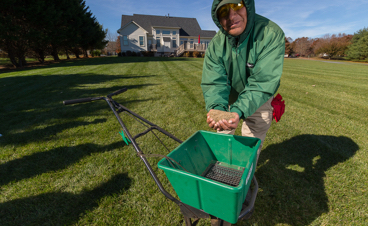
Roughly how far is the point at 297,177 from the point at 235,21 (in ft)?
7.83

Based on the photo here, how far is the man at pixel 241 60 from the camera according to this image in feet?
4.99

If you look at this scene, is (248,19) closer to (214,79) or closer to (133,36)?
(214,79)

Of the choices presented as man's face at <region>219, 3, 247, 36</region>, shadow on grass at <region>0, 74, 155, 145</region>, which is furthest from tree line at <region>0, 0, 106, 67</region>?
man's face at <region>219, 3, 247, 36</region>

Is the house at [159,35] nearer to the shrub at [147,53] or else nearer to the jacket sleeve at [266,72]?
the shrub at [147,53]

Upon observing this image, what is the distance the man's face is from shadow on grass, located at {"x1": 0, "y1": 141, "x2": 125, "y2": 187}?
113 inches

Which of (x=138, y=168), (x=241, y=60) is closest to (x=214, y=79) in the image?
(x=241, y=60)

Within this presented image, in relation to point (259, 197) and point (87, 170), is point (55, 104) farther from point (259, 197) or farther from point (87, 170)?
point (259, 197)

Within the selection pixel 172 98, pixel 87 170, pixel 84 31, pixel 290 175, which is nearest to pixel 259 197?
pixel 290 175

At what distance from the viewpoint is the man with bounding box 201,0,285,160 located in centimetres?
152

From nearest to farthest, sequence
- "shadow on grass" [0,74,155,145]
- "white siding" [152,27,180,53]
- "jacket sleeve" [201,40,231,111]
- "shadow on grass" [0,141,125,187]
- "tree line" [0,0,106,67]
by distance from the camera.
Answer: "jacket sleeve" [201,40,231,111] < "shadow on grass" [0,141,125,187] < "shadow on grass" [0,74,155,145] < "tree line" [0,0,106,67] < "white siding" [152,27,180,53]

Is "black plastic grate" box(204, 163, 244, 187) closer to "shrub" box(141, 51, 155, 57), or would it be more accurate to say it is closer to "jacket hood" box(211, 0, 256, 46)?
"jacket hood" box(211, 0, 256, 46)

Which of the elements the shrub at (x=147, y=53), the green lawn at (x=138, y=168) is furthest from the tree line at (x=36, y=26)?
the green lawn at (x=138, y=168)

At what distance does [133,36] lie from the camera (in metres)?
34.8

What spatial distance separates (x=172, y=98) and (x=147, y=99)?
88cm
